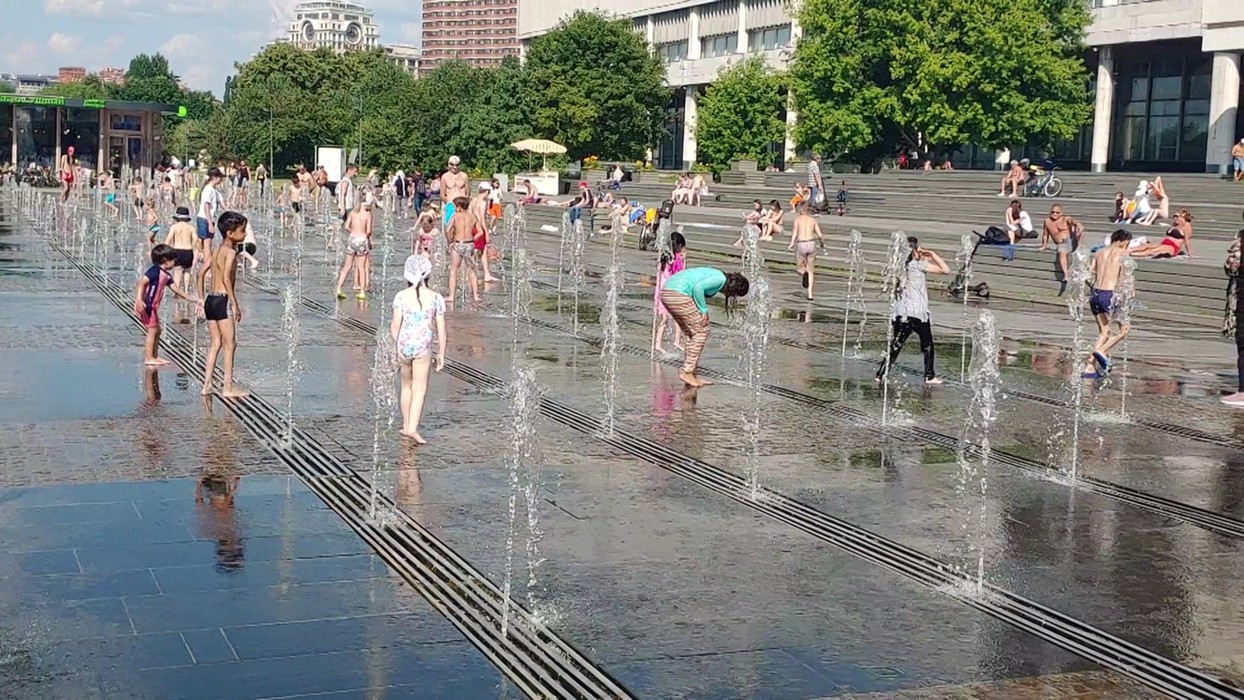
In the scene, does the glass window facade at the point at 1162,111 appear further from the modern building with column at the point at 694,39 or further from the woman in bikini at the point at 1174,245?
the woman in bikini at the point at 1174,245

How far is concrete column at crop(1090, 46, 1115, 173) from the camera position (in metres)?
53.9

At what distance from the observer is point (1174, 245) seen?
976 inches

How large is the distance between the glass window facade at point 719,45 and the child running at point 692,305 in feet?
215

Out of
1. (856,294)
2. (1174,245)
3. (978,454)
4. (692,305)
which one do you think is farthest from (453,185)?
(978,454)

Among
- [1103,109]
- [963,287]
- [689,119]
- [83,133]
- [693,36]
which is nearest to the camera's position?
[963,287]

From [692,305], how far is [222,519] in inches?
255

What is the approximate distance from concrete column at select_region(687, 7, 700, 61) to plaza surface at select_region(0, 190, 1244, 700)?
67848 mm

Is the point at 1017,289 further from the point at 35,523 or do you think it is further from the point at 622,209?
the point at 35,523

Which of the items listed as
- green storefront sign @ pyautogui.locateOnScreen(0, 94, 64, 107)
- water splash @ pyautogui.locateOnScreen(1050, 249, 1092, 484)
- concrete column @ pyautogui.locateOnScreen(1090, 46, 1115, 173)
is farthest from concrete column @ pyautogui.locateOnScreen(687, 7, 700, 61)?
water splash @ pyautogui.locateOnScreen(1050, 249, 1092, 484)

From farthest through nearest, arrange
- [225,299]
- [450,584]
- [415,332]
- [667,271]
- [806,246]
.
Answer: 1. [806,246]
2. [667,271]
3. [225,299]
4. [415,332]
5. [450,584]

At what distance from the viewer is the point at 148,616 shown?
6848 millimetres

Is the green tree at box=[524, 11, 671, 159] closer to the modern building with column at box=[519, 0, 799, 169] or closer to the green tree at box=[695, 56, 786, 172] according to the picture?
the green tree at box=[695, 56, 786, 172]

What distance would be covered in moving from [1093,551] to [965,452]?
2.84m

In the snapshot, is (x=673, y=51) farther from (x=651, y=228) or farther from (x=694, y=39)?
(x=651, y=228)
